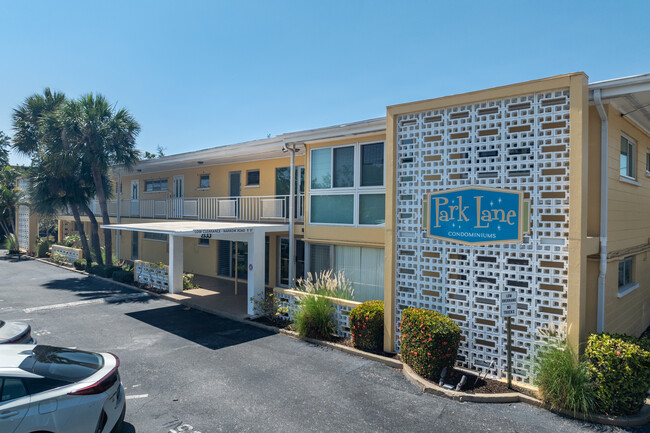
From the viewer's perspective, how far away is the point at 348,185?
1137cm

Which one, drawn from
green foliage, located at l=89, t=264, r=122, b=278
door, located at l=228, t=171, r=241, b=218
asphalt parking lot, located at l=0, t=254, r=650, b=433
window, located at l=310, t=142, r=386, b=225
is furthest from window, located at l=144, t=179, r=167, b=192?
window, located at l=310, t=142, r=386, b=225

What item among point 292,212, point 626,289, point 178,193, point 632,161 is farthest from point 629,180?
point 178,193

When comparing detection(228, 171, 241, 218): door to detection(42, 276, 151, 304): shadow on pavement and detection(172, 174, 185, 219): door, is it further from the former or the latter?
detection(42, 276, 151, 304): shadow on pavement

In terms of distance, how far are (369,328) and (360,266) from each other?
2.82 metres

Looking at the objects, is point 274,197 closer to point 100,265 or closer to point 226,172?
point 226,172

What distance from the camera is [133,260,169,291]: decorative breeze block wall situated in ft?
50.9

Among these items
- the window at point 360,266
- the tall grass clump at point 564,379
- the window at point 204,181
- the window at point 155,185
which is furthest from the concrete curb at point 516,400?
the window at point 155,185

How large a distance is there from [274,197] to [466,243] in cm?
911

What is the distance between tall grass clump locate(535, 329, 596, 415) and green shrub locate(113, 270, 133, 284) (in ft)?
52.2

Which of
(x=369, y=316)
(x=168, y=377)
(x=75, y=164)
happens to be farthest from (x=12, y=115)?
(x=369, y=316)

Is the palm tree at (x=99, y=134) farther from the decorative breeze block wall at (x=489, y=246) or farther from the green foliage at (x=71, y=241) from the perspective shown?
the decorative breeze block wall at (x=489, y=246)

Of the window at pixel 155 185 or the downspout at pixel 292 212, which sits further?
the window at pixel 155 185

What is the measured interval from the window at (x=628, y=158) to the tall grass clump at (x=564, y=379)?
5.07m

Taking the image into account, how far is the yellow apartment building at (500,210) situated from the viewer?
22.4 ft
